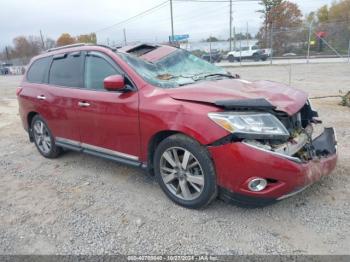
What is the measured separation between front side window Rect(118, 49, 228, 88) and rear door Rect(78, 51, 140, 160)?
221 millimetres

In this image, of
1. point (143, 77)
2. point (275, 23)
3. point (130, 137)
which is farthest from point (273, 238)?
point (275, 23)

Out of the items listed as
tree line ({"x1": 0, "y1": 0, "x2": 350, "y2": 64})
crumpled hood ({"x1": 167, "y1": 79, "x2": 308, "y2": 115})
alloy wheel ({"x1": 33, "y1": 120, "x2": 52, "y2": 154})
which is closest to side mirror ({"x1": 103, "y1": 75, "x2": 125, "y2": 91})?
crumpled hood ({"x1": 167, "y1": 79, "x2": 308, "y2": 115})

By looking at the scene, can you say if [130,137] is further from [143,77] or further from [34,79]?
[34,79]

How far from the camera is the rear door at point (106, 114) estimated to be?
A: 366 cm

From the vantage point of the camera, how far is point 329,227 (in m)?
2.95

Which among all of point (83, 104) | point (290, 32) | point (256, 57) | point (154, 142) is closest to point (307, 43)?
point (290, 32)

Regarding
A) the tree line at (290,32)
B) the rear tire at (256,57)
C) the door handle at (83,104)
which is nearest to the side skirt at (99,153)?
the door handle at (83,104)

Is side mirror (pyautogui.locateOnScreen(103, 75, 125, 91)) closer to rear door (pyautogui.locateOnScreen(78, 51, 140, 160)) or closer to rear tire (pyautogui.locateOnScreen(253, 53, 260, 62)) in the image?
rear door (pyautogui.locateOnScreen(78, 51, 140, 160))

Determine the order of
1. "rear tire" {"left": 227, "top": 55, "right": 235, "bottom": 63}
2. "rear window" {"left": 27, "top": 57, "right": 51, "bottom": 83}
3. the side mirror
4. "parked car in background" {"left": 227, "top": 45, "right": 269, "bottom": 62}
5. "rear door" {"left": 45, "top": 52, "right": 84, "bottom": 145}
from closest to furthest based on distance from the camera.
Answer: the side mirror < "rear door" {"left": 45, "top": 52, "right": 84, "bottom": 145} < "rear window" {"left": 27, "top": 57, "right": 51, "bottom": 83} < "parked car in background" {"left": 227, "top": 45, "right": 269, "bottom": 62} < "rear tire" {"left": 227, "top": 55, "right": 235, "bottom": 63}

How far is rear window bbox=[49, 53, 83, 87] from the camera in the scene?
440cm

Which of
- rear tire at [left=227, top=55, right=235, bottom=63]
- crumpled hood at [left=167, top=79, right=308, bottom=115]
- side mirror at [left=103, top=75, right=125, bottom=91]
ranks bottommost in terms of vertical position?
rear tire at [left=227, top=55, right=235, bottom=63]

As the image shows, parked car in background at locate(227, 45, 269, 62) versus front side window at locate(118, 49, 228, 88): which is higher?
front side window at locate(118, 49, 228, 88)

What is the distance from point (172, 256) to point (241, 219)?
84 centimetres

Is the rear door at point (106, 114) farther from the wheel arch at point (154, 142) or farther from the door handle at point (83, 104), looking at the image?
the wheel arch at point (154, 142)
